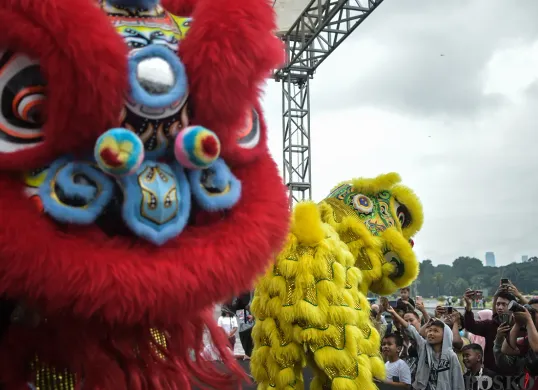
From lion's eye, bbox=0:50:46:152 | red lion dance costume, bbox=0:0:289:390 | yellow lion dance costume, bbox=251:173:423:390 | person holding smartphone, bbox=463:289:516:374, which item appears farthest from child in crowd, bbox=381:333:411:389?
lion's eye, bbox=0:50:46:152

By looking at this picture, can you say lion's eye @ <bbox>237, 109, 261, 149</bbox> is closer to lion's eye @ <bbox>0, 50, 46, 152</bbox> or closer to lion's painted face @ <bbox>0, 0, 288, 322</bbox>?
lion's painted face @ <bbox>0, 0, 288, 322</bbox>

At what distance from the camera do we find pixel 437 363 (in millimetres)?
3369

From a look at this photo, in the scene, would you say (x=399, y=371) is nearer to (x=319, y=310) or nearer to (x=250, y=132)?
(x=319, y=310)

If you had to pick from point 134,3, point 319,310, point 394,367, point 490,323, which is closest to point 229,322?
point 394,367

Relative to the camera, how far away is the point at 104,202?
3.16 feet

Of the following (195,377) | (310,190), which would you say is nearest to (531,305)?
(195,377)

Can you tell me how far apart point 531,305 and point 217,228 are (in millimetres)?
2696

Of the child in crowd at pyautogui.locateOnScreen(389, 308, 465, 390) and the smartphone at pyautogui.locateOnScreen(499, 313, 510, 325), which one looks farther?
the smartphone at pyautogui.locateOnScreen(499, 313, 510, 325)

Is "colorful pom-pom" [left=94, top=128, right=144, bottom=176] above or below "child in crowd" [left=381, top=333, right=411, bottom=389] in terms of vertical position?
above

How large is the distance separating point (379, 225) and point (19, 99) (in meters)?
2.47

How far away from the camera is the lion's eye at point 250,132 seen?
1153 millimetres

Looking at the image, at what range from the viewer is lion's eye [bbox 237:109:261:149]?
1.15 meters

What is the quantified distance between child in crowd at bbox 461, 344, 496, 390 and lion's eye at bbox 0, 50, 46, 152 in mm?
3220

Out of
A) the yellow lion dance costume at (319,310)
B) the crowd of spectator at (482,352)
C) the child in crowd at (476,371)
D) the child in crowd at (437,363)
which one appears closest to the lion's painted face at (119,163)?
the yellow lion dance costume at (319,310)
